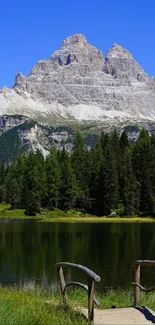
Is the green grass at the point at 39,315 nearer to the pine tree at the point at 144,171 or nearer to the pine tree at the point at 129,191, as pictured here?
the pine tree at the point at 129,191

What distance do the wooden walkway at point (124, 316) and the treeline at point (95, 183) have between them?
331ft

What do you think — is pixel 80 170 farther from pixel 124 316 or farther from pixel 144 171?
pixel 124 316

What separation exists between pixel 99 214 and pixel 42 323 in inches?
4322

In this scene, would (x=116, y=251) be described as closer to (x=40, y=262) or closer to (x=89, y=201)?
(x=40, y=262)

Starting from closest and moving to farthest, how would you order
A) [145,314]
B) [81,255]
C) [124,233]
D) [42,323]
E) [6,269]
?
1. [42,323]
2. [145,314]
3. [6,269]
4. [81,255]
5. [124,233]

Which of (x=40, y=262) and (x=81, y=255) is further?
(x=81, y=255)

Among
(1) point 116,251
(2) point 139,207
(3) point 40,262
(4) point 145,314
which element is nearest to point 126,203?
(2) point 139,207

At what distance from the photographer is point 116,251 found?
57.1 meters

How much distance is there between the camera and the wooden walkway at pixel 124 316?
51.6ft

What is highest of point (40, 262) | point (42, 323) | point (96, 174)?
point (96, 174)

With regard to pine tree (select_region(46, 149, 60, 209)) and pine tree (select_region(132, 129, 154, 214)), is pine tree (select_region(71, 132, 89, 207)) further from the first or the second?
pine tree (select_region(132, 129, 154, 214))

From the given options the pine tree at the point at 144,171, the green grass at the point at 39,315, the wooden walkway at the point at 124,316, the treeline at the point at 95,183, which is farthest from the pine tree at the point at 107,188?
the green grass at the point at 39,315

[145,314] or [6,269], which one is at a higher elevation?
[145,314]

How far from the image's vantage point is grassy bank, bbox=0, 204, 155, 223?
111281 millimetres
